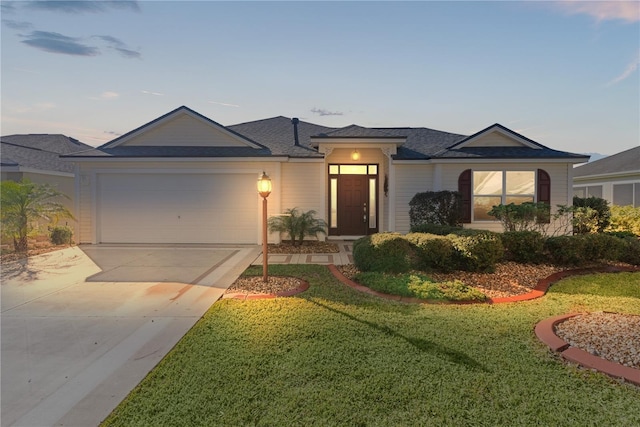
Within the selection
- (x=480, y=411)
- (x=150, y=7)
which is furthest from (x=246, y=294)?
(x=150, y=7)

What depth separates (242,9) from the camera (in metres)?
9.26

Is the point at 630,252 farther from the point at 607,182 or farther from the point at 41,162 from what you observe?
the point at 41,162

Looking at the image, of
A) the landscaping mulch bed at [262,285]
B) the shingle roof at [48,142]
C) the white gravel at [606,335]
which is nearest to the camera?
the white gravel at [606,335]

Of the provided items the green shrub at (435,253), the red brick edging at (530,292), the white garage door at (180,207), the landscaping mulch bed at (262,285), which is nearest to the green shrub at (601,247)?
the red brick edging at (530,292)

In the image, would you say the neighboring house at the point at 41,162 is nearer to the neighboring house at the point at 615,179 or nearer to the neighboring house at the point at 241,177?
the neighboring house at the point at 241,177

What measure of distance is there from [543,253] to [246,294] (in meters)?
6.36

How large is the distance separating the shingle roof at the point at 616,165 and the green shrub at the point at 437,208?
11561mm

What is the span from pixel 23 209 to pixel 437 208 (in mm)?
12177

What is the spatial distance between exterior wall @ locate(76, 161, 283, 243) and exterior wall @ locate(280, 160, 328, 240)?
326 millimetres

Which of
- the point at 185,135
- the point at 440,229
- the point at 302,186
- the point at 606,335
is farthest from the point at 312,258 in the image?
the point at 185,135

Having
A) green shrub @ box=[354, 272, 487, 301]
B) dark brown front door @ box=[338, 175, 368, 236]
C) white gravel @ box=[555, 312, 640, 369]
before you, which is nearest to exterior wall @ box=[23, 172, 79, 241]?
dark brown front door @ box=[338, 175, 368, 236]

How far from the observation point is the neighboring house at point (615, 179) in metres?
17.1

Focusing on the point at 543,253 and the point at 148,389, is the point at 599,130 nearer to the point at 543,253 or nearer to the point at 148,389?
the point at 543,253

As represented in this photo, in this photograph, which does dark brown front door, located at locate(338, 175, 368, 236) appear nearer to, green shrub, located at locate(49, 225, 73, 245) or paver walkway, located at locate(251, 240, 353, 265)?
paver walkway, located at locate(251, 240, 353, 265)
